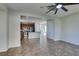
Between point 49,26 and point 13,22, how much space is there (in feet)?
19.5

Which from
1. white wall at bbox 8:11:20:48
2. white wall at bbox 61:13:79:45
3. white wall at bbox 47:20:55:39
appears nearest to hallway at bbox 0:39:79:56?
white wall at bbox 8:11:20:48

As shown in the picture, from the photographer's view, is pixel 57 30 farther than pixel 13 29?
Yes

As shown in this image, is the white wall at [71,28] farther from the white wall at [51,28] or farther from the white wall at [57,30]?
the white wall at [51,28]

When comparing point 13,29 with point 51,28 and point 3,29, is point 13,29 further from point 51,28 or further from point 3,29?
point 51,28

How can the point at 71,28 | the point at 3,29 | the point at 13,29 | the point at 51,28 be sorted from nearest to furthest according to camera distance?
the point at 3,29 < the point at 13,29 < the point at 71,28 < the point at 51,28

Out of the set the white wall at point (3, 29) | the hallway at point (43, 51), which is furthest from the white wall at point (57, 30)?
the white wall at point (3, 29)

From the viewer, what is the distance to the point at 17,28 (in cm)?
A: 672

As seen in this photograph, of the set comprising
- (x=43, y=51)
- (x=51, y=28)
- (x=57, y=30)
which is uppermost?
(x=51, y=28)

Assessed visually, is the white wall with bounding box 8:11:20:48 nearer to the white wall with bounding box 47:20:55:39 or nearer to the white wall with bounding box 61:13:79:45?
the white wall with bounding box 61:13:79:45

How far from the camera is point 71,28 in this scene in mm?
8195

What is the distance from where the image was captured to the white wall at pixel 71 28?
7.53 metres

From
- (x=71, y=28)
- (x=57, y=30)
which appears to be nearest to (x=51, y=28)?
(x=57, y=30)

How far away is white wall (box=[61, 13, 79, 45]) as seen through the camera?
24.7 feet

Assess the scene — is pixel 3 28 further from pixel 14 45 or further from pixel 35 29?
pixel 35 29
